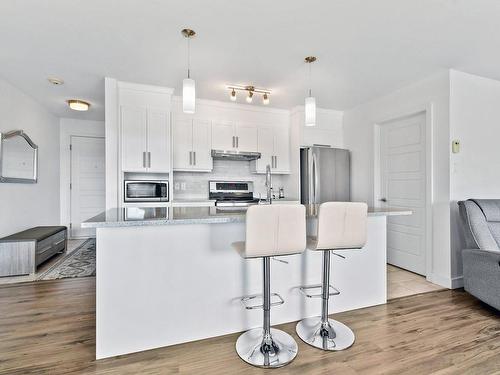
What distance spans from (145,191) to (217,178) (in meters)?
1.33

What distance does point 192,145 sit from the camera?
4.18m

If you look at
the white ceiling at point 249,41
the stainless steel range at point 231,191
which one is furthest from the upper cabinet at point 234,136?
the white ceiling at point 249,41

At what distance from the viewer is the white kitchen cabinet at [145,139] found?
3.48 metres

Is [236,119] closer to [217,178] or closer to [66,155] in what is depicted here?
[217,178]

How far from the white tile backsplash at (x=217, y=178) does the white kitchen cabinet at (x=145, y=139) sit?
2.49 ft

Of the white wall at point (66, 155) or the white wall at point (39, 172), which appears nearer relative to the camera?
the white wall at point (39, 172)

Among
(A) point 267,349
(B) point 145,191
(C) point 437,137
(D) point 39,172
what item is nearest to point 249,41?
(B) point 145,191

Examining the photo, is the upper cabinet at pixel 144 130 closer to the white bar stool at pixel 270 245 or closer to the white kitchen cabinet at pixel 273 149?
the white kitchen cabinet at pixel 273 149

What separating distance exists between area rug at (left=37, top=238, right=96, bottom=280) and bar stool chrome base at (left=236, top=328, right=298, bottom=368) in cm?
242

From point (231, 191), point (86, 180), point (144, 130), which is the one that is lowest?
point (231, 191)

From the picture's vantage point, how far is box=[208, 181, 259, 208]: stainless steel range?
4.48 meters

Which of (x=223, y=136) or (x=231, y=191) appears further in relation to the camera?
(x=231, y=191)

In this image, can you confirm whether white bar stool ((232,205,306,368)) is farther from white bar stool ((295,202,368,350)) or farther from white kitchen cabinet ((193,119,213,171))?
white kitchen cabinet ((193,119,213,171))

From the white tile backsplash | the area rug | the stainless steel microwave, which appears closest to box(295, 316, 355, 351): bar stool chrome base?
the stainless steel microwave
